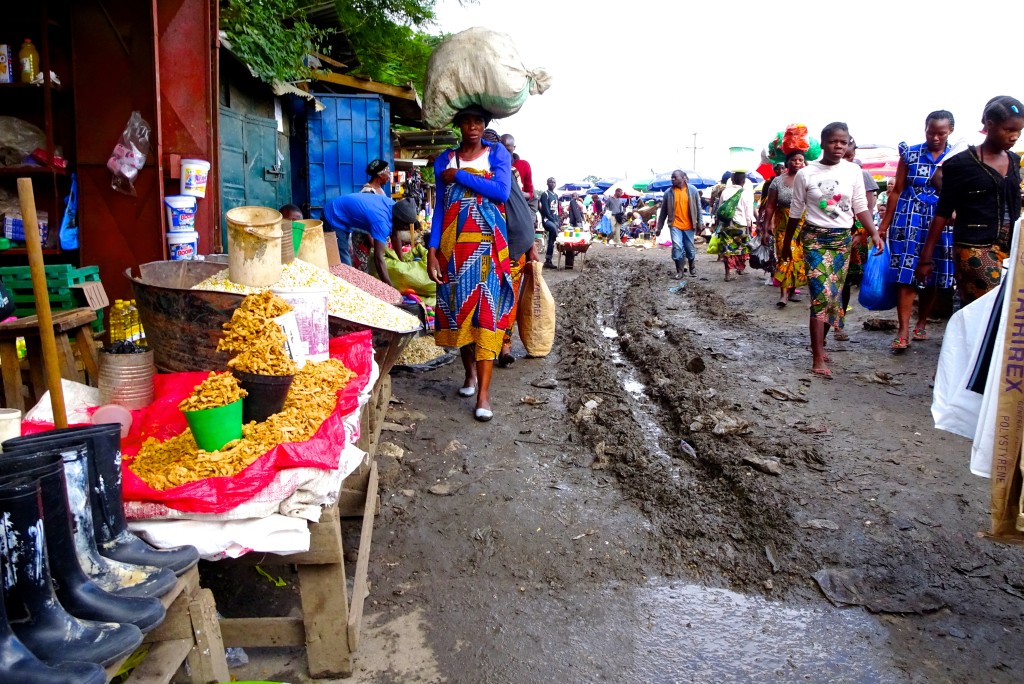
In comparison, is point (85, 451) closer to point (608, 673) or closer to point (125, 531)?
point (125, 531)

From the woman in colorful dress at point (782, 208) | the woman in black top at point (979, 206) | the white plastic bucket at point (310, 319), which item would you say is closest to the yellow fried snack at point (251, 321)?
the white plastic bucket at point (310, 319)

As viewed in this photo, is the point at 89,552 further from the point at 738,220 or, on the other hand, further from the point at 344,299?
the point at 738,220

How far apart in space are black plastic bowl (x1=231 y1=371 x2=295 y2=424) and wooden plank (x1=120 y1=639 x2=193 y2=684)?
0.82 m

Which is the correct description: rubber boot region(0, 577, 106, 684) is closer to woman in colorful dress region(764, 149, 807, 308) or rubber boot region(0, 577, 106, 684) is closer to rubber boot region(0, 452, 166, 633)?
rubber boot region(0, 452, 166, 633)

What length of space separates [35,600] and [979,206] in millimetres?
6187

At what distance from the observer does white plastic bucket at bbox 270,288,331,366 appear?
307 centimetres

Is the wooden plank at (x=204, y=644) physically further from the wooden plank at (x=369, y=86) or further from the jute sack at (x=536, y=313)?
the wooden plank at (x=369, y=86)

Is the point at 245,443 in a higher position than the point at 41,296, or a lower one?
lower

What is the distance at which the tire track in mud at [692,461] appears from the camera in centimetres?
350

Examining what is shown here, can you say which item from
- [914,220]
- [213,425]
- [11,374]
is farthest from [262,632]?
[914,220]

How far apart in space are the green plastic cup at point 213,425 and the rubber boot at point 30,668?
854mm

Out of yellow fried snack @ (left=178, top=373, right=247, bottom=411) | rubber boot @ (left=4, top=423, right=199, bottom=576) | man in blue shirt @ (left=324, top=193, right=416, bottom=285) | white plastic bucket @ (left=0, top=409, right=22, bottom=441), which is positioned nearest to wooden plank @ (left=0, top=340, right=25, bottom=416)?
white plastic bucket @ (left=0, top=409, right=22, bottom=441)

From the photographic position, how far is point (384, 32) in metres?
15.4

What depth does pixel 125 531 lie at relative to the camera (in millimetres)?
2086
